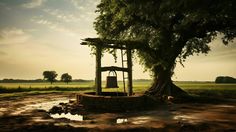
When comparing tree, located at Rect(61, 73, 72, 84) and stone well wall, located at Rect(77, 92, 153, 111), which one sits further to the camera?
tree, located at Rect(61, 73, 72, 84)

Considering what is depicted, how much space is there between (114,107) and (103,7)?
52.5ft

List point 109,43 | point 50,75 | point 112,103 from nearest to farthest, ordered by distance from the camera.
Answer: point 112,103
point 109,43
point 50,75

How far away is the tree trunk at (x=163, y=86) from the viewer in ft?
93.8

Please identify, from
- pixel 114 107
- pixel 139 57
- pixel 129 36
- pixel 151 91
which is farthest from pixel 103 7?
pixel 114 107

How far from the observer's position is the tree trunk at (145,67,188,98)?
93.8 feet

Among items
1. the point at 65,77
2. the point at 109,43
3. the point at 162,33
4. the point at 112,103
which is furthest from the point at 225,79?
the point at 112,103

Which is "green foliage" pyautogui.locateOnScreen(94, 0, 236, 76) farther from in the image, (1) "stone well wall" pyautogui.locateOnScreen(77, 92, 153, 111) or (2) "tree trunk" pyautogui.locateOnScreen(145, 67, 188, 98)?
(1) "stone well wall" pyautogui.locateOnScreen(77, 92, 153, 111)

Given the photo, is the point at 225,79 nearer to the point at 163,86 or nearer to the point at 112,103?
the point at 163,86

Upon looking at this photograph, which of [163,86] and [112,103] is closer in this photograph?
[112,103]

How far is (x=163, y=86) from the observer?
94.5ft

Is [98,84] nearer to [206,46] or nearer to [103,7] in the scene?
[103,7]

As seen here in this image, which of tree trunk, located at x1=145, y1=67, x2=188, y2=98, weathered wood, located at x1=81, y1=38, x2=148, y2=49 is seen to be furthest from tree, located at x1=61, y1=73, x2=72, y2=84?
weathered wood, located at x1=81, y1=38, x2=148, y2=49

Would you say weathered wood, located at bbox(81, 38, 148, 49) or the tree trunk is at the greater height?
A: weathered wood, located at bbox(81, 38, 148, 49)

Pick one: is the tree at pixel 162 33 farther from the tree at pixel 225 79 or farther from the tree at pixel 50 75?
the tree at pixel 50 75
